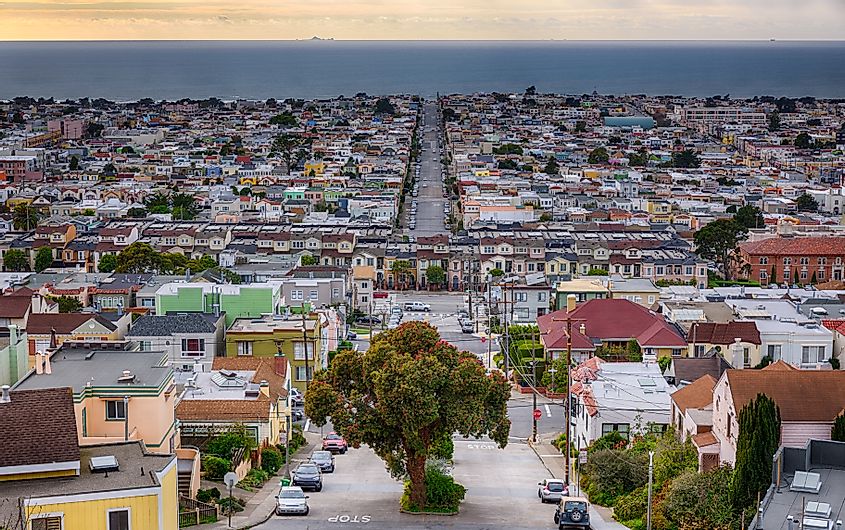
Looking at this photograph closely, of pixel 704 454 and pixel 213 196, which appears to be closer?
pixel 704 454

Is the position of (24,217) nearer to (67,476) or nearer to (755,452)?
(67,476)

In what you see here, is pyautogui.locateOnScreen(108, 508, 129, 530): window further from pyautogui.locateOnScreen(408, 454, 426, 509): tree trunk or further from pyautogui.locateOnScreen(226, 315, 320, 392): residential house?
pyautogui.locateOnScreen(226, 315, 320, 392): residential house

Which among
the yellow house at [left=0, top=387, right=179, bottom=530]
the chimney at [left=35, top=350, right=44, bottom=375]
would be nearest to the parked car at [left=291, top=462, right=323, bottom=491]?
the yellow house at [left=0, top=387, right=179, bottom=530]

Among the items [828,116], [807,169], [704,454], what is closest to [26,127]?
[807,169]

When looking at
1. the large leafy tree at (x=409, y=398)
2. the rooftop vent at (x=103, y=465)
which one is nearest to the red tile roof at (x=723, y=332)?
the large leafy tree at (x=409, y=398)

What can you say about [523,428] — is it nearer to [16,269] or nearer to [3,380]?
[3,380]

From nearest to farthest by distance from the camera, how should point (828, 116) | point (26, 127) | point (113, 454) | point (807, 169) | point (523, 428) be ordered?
point (113, 454), point (523, 428), point (807, 169), point (26, 127), point (828, 116)

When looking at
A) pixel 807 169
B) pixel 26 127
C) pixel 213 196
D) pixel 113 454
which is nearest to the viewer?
pixel 113 454
